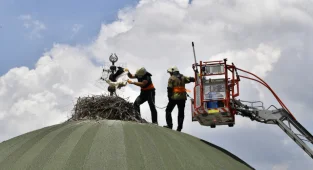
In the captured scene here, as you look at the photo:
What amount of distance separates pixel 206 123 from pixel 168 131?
1.61 meters

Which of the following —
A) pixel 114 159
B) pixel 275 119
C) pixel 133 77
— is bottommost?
pixel 114 159

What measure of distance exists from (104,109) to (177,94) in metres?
2.71

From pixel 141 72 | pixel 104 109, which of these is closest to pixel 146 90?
pixel 141 72

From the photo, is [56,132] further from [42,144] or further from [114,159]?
[114,159]

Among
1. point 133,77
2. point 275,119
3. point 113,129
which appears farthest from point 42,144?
point 275,119

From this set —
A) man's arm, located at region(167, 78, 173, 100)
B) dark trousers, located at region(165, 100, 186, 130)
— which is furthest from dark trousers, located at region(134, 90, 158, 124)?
man's arm, located at region(167, 78, 173, 100)

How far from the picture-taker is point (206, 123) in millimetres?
18188

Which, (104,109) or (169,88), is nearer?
(104,109)

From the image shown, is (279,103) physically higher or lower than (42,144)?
higher

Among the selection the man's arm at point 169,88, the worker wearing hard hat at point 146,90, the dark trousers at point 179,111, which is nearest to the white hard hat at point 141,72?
the worker wearing hard hat at point 146,90

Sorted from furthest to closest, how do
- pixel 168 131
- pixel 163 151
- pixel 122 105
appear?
pixel 122 105
pixel 168 131
pixel 163 151

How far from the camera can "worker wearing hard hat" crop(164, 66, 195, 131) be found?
62.3 feet

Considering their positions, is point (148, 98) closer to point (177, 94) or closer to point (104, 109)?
point (177, 94)

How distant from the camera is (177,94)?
18969 mm
